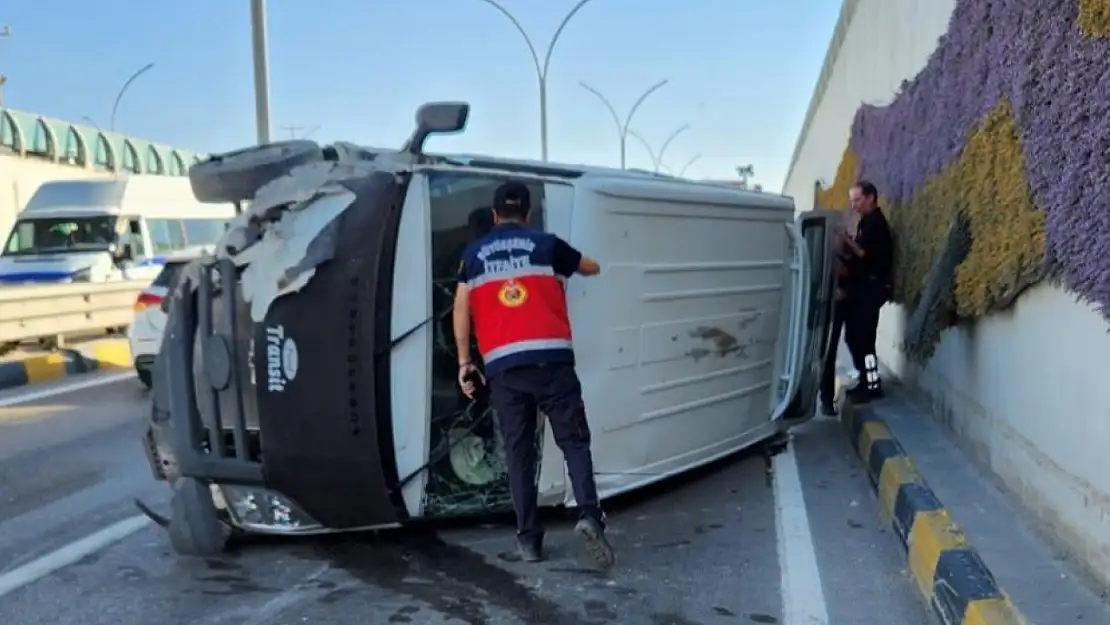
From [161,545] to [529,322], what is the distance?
7.14 feet

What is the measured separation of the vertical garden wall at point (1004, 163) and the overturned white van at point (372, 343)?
169 cm

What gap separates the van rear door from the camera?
762 centimetres

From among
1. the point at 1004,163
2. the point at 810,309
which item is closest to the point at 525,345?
the point at 1004,163

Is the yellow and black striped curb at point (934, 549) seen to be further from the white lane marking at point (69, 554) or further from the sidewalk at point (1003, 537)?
the white lane marking at point (69, 554)

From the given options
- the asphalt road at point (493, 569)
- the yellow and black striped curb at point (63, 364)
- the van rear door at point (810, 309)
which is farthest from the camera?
the yellow and black striped curb at point (63, 364)

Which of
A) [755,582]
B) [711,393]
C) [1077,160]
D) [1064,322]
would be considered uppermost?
[1077,160]

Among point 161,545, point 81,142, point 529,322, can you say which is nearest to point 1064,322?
point 529,322

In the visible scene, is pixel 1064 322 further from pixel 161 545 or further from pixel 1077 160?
pixel 161 545

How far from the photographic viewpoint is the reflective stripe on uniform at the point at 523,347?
5.01m

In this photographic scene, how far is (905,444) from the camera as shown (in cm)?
734

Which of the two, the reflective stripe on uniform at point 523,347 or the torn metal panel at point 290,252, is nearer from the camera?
the torn metal panel at point 290,252

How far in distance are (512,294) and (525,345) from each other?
229 millimetres

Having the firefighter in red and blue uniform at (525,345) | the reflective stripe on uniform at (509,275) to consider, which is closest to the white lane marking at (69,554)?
the firefighter in red and blue uniform at (525,345)

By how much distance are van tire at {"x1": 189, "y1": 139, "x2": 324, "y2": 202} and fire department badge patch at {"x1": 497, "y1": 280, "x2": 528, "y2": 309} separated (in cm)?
123
